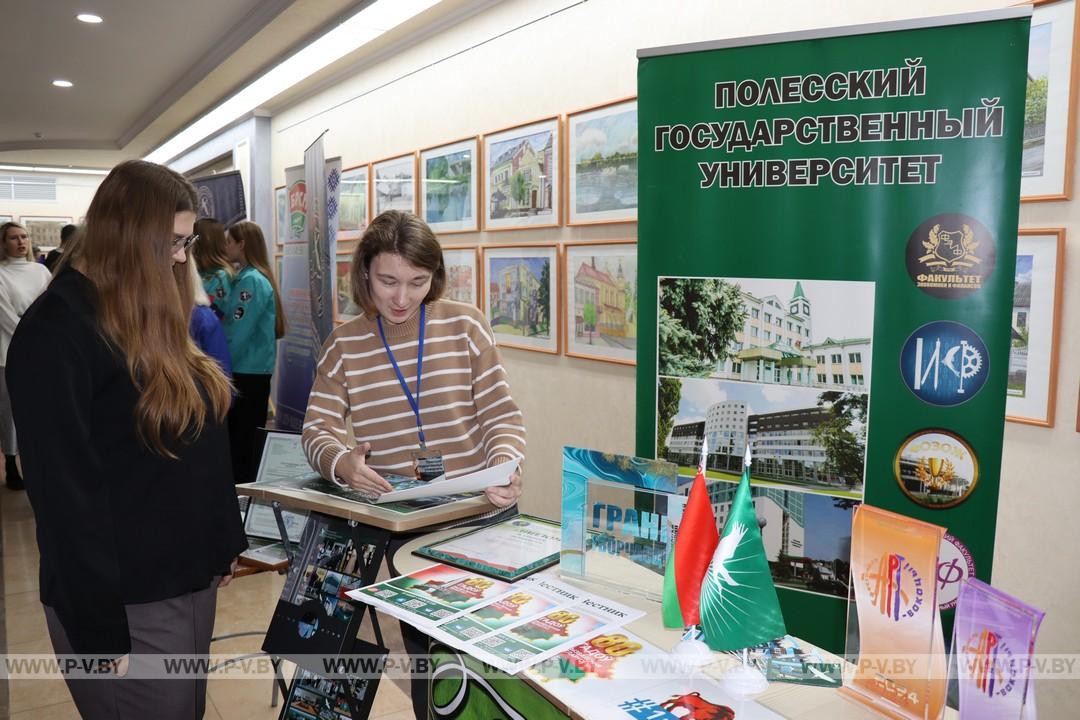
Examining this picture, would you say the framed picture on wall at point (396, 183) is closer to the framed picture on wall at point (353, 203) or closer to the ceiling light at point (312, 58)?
the framed picture on wall at point (353, 203)

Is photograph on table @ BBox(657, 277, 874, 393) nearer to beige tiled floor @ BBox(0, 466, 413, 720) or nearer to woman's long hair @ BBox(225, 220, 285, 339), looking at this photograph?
beige tiled floor @ BBox(0, 466, 413, 720)

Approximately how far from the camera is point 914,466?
179 cm

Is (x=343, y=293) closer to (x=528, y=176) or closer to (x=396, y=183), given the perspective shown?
(x=396, y=183)

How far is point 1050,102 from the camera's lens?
A: 2066mm

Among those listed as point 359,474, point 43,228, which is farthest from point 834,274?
point 43,228

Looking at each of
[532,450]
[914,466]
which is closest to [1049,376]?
[914,466]

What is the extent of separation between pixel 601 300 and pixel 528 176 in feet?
2.78

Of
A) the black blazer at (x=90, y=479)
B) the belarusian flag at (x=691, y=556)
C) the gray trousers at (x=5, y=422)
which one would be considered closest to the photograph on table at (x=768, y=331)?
the belarusian flag at (x=691, y=556)

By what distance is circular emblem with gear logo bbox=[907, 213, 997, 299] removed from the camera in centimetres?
170

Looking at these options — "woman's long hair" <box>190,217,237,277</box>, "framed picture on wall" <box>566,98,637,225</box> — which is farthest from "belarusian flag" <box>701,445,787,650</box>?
"woman's long hair" <box>190,217,237,277</box>

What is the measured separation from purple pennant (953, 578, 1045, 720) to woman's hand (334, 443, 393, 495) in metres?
1.24

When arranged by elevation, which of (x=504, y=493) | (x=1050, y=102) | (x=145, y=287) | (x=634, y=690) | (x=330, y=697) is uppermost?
(x=1050, y=102)

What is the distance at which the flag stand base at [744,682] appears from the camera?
45.0 inches

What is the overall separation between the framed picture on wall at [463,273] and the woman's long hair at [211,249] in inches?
51.5
